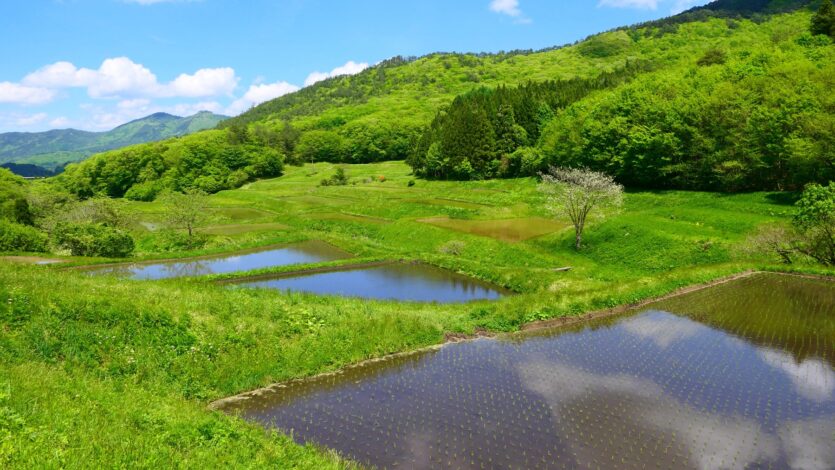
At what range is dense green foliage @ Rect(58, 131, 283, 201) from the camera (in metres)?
112

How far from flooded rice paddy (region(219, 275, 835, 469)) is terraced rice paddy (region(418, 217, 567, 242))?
23.0 meters

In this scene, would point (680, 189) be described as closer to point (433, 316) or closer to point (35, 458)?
point (433, 316)

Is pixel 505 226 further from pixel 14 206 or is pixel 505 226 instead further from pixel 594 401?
pixel 14 206

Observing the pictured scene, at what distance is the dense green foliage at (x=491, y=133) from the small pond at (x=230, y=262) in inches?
1740

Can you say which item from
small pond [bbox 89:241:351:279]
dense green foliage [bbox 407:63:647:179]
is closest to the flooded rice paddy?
small pond [bbox 89:241:351:279]

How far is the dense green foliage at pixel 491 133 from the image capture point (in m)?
81.9

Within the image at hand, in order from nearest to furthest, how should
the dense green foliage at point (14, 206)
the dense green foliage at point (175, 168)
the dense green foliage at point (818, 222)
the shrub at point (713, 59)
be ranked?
the dense green foliage at point (818, 222) → the dense green foliage at point (14, 206) → the shrub at point (713, 59) → the dense green foliage at point (175, 168)

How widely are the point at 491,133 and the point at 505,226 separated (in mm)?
37988

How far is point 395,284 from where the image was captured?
31.3 meters

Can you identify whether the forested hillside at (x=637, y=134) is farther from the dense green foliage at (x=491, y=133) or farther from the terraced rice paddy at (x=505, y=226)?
the terraced rice paddy at (x=505, y=226)

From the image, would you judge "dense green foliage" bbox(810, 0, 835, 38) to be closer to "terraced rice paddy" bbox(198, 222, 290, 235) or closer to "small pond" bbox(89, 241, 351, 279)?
"small pond" bbox(89, 241, 351, 279)

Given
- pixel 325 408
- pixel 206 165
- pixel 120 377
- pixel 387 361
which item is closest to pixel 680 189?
pixel 387 361

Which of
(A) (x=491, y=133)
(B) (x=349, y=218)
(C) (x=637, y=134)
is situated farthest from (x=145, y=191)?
(C) (x=637, y=134)

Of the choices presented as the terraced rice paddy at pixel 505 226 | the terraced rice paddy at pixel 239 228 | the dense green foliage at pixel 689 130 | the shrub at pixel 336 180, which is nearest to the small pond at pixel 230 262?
the terraced rice paddy at pixel 239 228
